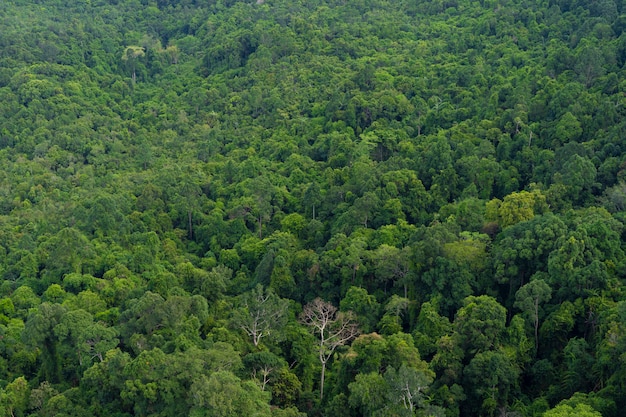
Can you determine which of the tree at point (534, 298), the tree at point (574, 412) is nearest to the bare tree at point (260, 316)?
the tree at point (534, 298)

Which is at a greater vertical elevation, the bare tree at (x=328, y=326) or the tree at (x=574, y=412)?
the tree at (x=574, y=412)

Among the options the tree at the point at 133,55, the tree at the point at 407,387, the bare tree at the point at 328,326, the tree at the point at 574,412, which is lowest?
the tree at the point at 133,55

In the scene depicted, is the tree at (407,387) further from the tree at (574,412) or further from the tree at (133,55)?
the tree at (133,55)

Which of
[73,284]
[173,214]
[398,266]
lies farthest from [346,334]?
[173,214]

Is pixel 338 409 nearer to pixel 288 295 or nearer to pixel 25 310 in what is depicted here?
pixel 288 295

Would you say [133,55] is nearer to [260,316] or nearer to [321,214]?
[321,214]

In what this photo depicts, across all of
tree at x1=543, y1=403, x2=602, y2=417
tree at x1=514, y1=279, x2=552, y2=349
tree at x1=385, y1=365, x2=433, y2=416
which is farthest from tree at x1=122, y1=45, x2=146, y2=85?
tree at x1=543, y1=403, x2=602, y2=417
